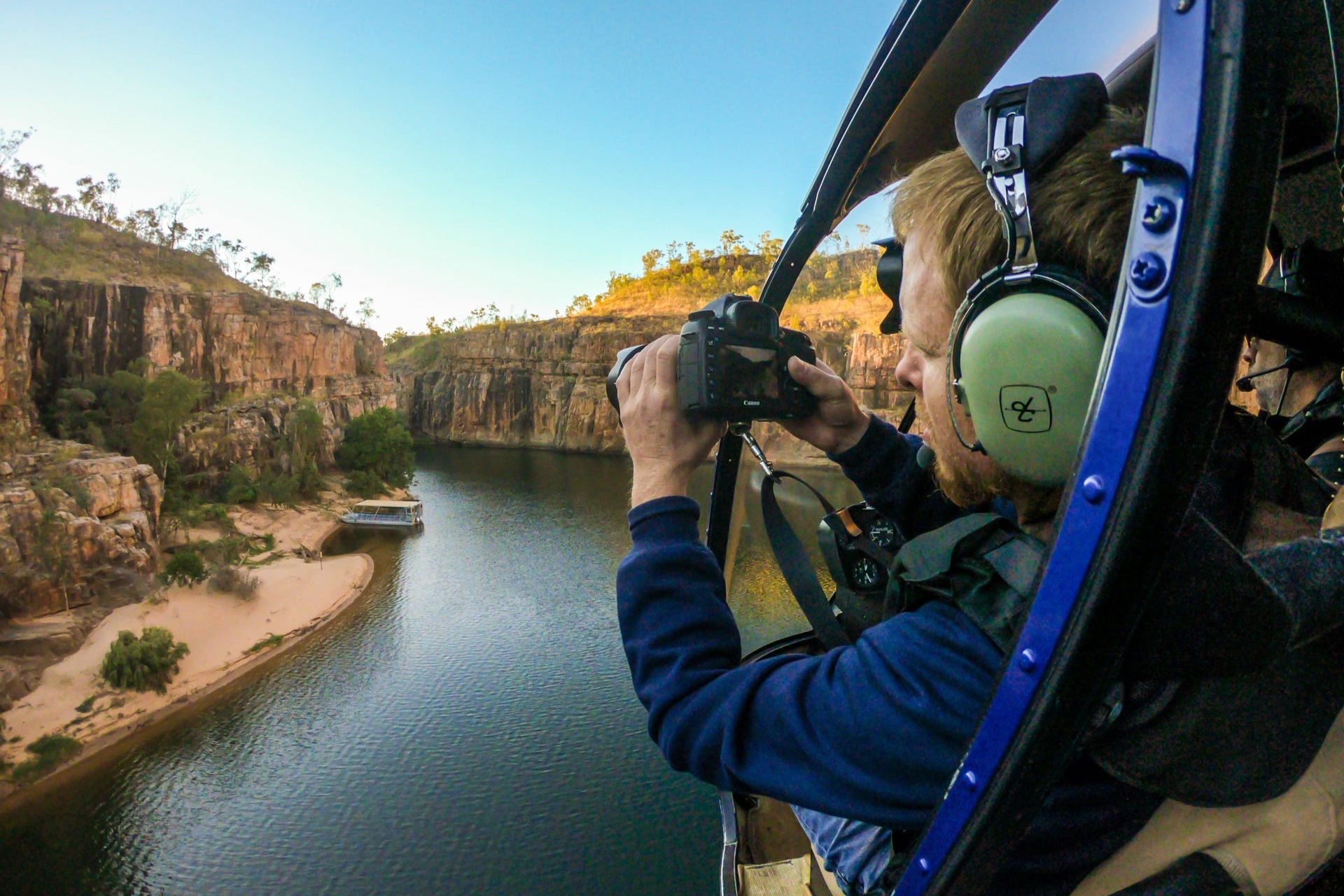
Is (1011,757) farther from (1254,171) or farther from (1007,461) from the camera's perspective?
(1254,171)

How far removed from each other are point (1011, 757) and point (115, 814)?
1450 cm

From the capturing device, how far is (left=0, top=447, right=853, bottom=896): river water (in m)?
10.0

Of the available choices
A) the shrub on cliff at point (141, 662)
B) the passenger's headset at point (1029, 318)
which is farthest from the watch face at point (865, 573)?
the shrub on cliff at point (141, 662)

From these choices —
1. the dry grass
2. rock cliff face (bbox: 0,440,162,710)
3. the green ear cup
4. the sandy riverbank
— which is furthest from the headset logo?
the dry grass

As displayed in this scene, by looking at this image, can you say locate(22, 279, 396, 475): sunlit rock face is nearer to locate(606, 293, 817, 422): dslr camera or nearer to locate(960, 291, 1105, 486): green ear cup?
locate(606, 293, 817, 422): dslr camera

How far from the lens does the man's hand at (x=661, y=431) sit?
1.05 metres

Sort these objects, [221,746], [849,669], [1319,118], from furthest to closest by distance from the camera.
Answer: [221,746] < [1319,118] < [849,669]

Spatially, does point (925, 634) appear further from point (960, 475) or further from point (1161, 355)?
point (1161, 355)

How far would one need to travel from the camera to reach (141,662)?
1405 centimetres

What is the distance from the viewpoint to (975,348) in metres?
0.70

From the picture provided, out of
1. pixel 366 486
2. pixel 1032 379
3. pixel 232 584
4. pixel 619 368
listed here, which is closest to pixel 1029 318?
pixel 1032 379

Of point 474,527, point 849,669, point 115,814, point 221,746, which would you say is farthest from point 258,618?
point 849,669

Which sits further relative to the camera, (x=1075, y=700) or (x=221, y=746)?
(x=221, y=746)

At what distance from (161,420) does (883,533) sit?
27.9 m
